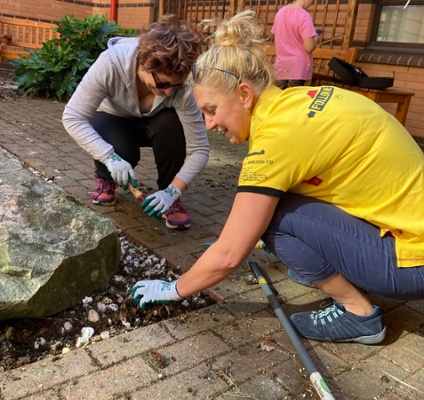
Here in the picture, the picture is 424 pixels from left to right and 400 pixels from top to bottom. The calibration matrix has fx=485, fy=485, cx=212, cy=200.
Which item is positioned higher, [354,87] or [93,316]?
[354,87]

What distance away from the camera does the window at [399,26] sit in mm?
5676

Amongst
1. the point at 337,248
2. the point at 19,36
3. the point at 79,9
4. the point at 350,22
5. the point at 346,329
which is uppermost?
the point at 350,22

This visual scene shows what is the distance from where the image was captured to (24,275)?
1.87 metres

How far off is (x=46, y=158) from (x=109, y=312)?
2393mm

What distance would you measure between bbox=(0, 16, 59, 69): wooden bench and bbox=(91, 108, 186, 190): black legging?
7.27m

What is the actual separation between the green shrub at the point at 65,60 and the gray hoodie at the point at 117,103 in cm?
466

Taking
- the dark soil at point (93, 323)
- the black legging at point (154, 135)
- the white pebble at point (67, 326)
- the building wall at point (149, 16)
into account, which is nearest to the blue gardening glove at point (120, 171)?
the black legging at point (154, 135)

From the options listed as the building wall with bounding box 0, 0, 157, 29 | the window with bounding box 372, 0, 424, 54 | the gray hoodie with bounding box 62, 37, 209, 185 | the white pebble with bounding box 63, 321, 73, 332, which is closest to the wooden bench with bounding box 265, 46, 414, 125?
the window with bounding box 372, 0, 424, 54

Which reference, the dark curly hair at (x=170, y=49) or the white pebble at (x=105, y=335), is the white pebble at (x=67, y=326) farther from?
the dark curly hair at (x=170, y=49)

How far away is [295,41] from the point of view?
5.00 meters

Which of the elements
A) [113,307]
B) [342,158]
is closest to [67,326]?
[113,307]

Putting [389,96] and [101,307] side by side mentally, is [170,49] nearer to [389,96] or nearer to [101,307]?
[101,307]

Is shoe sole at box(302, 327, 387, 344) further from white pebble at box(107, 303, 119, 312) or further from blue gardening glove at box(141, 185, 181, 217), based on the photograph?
blue gardening glove at box(141, 185, 181, 217)

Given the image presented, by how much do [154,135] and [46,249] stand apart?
1222mm
